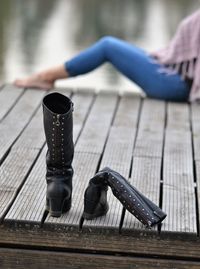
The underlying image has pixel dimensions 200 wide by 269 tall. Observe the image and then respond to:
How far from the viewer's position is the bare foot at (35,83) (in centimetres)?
400

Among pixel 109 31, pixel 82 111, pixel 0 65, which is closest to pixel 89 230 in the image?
pixel 82 111

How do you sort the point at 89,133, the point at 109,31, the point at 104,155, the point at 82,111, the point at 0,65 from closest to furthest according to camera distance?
the point at 104,155, the point at 89,133, the point at 82,111, the point at 0,65, the point at 109,31

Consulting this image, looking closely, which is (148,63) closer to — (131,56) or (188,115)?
(131,56)

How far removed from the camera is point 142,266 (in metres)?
2.08

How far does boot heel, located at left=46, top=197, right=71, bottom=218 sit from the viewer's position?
6.87ft

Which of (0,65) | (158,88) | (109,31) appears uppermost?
(158,88)

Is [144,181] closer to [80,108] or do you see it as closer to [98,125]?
[98,125]

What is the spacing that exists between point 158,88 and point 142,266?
1887 millimetres

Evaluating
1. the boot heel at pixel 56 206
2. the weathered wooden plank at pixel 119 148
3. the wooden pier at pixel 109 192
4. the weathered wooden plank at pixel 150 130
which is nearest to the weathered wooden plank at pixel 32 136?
the wooden pier at pixel 109 192

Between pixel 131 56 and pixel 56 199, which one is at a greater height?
pixel 56 199

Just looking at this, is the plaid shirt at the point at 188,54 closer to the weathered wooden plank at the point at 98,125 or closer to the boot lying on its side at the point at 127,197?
the weathered wooden plank at the point at 98,125

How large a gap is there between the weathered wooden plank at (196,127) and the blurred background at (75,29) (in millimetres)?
2235

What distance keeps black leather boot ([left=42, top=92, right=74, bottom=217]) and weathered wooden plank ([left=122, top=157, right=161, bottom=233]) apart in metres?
0.21

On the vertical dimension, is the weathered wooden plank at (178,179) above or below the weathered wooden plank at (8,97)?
above
